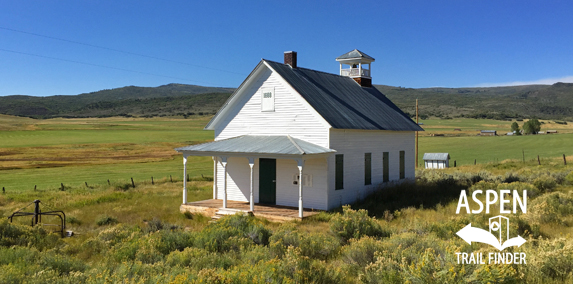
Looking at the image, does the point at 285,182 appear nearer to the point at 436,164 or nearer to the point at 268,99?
the point at 268,99

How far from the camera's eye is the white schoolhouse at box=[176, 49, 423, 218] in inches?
701

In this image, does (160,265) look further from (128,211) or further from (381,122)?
(381,122)

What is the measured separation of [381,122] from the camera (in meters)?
21.4

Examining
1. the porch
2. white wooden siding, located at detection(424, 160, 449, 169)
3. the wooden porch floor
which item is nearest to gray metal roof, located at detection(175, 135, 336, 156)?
the porch

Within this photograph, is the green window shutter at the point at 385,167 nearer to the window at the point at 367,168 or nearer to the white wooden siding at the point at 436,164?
the window at the point at 367,168

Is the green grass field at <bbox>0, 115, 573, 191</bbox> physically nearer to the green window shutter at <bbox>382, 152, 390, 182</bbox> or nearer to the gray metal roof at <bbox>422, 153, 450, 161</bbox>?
the gray metal roof at <bbox>422, 153, 450, 161</bbox>

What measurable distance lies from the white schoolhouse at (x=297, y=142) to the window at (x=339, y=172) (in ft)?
0.14

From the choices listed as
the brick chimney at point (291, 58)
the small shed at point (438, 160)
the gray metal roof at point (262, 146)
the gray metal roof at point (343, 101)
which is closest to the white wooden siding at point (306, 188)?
the gray metal roof at point (262, 146)

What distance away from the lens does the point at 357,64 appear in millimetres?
26016

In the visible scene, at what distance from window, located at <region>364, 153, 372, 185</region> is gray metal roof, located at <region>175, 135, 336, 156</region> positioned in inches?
136

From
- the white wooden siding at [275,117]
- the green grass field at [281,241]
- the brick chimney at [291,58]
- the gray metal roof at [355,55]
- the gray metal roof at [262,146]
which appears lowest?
the green grass field at [281,241]

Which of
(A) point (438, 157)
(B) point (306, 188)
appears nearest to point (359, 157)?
(B) point (306, 188)

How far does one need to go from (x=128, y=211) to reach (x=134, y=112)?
18181cm

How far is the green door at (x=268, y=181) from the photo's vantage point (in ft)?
63.3
